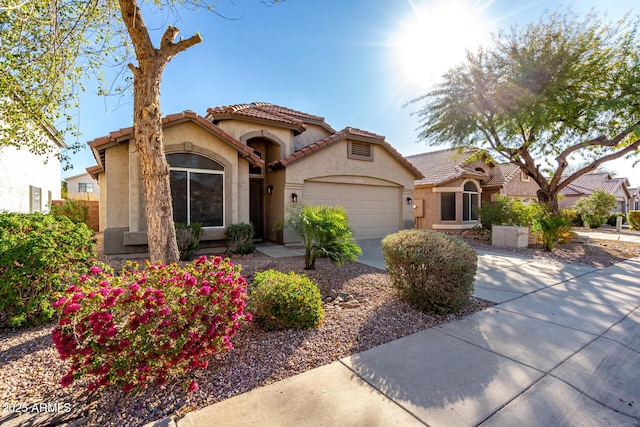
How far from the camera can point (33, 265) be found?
3.86m

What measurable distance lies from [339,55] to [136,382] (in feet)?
34.6

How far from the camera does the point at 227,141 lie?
9.54m

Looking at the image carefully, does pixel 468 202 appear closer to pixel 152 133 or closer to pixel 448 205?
pixel 448 205

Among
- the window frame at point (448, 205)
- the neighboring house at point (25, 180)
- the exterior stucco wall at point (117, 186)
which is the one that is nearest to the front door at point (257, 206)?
the exterior stucco wall at point (117, 186)

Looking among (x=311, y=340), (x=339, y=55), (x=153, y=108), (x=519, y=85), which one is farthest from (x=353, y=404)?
(x=519, y=85)

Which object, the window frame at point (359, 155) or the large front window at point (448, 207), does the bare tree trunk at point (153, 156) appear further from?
the large front window at point (448, 207)

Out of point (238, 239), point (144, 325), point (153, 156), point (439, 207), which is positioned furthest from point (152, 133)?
point (439, 207)

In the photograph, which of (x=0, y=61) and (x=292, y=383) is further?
(x=0, y=61)

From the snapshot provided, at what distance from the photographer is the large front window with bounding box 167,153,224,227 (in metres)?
9.00

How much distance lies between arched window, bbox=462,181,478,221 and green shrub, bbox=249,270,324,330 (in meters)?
16.5

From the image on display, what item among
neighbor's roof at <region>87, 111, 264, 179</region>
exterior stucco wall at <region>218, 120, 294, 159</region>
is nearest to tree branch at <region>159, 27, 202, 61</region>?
neighbor's roof at <region>87, 111, 264, 179</region>

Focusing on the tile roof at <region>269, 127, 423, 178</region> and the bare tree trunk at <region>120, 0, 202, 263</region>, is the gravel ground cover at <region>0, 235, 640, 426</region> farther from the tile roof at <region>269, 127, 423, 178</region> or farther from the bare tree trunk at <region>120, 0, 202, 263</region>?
the tile roof at <region>269, 127, 423, 178</region>

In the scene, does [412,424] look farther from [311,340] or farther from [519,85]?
[519,85]

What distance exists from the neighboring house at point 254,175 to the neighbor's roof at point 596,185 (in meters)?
29.9
